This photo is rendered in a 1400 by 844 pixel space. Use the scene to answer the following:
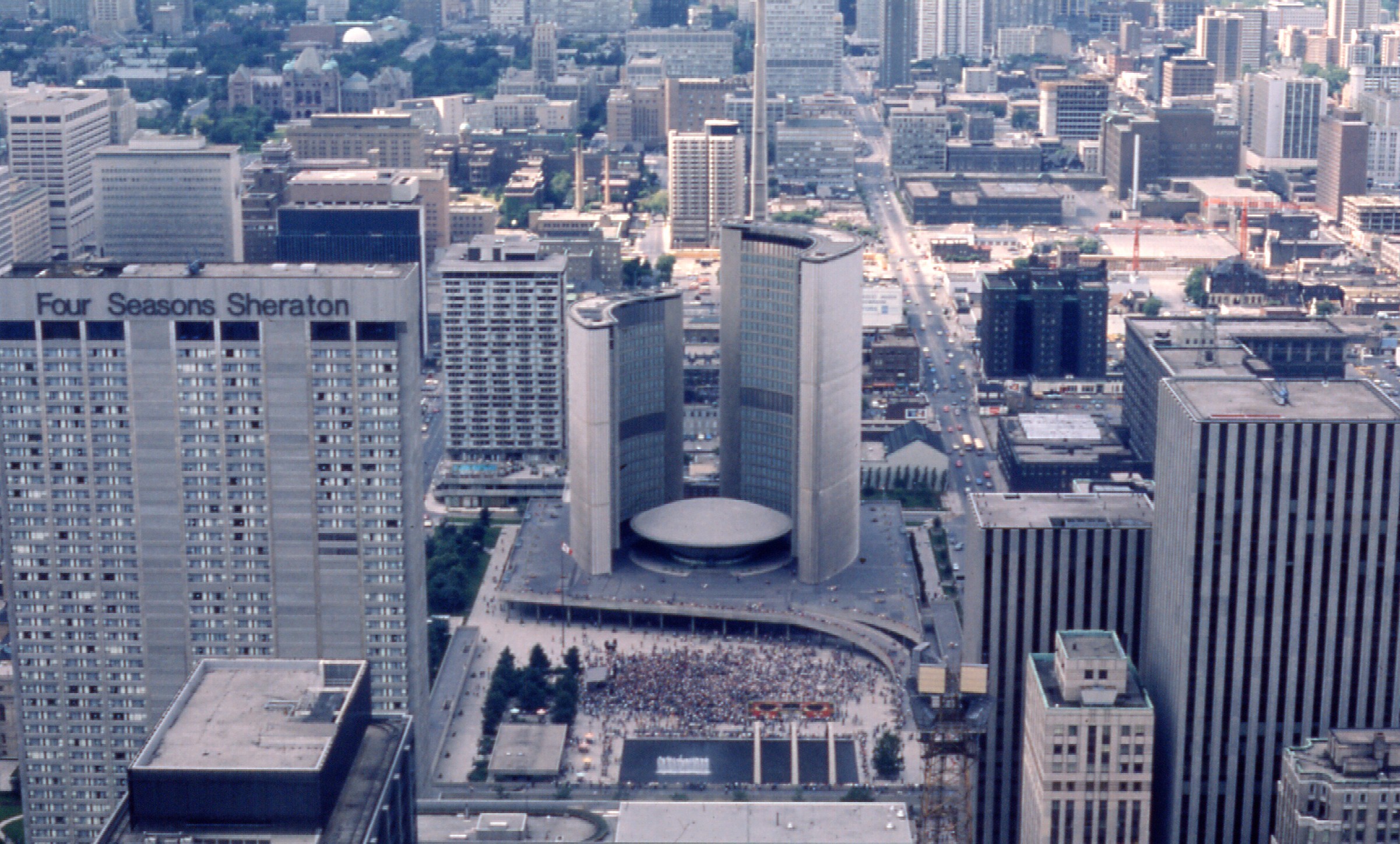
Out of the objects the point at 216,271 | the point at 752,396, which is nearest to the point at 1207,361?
the point at 752,396

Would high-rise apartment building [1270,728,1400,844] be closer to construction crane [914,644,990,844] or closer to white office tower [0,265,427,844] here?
construction crane [914,644,990,844]

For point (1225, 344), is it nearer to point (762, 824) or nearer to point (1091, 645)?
point (1091, 645)

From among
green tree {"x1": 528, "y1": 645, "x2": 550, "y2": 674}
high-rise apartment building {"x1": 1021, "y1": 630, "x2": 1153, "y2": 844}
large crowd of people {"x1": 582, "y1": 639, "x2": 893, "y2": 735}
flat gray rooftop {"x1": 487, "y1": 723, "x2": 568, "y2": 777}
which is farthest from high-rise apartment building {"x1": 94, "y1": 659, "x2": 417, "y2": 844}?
green tree {"x1": 528, "y1": 645, "x2": 550, "y2": 674}

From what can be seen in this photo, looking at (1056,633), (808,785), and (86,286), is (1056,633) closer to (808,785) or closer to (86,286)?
(808,785)

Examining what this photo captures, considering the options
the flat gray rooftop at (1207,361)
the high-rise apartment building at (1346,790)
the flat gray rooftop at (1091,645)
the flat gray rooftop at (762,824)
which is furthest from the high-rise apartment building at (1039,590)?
the flat gray rooftop at (762,824)

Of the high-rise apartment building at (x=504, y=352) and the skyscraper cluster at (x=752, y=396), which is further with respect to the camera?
the high-rise apartment building at (x=504, y=352)

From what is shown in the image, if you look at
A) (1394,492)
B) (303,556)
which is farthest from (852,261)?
(1394,492)

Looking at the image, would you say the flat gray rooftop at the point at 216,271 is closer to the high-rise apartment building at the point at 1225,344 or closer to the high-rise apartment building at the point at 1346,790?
the high-rise apartment building at the point at 1346,790
